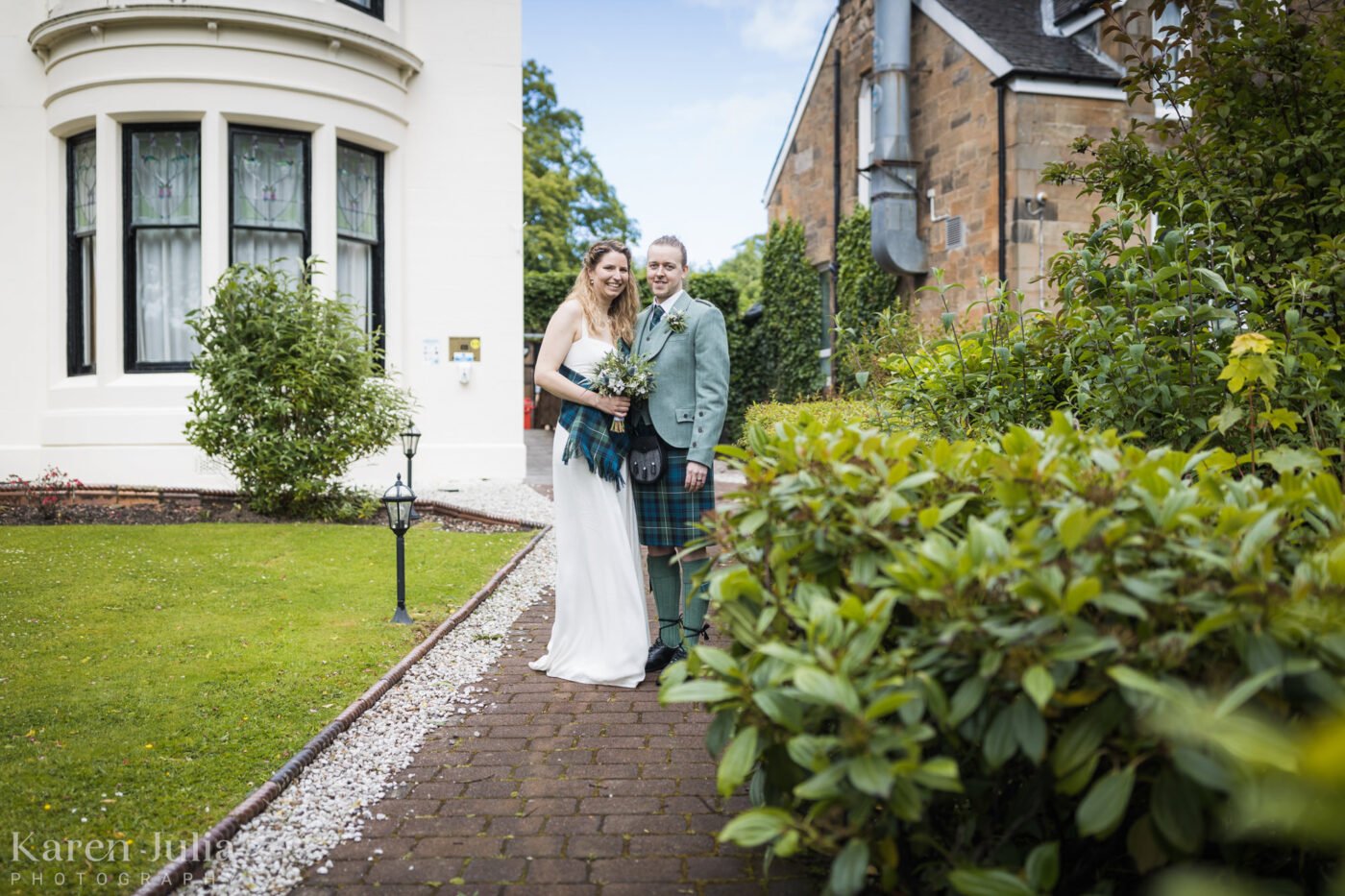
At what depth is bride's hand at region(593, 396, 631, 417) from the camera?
15.5ft

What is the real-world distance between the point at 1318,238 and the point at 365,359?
8379 millimetres

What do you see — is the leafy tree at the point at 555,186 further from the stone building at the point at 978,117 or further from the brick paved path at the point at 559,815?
the brick paved path at the point at 559,815

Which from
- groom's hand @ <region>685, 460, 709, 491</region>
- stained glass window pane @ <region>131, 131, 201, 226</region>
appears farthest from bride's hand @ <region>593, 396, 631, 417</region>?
stained glass window pane @ <region>131, 131, 201, 226</region>

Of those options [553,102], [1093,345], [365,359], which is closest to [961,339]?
[1093,345]

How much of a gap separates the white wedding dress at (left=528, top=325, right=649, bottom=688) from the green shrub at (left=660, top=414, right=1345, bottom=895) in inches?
101

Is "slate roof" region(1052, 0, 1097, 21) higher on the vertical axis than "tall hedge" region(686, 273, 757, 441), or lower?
higher

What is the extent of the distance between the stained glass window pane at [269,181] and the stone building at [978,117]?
8.94 meters

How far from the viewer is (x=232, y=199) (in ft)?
38.3

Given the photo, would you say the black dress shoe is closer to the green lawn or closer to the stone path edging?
the stone path edging

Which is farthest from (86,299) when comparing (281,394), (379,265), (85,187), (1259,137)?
(1259,137)

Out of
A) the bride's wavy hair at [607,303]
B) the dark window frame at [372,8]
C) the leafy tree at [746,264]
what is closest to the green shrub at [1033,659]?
the bride's wavy hair at [607,303]

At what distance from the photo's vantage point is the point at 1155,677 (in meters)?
1.71

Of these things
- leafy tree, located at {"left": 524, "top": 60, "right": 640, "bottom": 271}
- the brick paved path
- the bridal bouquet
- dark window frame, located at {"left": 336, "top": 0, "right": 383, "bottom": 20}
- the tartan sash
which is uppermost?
leafy tree, located at {"left": 524, "top": 60, "right": 640, "bottom": 271}

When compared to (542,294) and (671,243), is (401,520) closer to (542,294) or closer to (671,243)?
(671,243)
